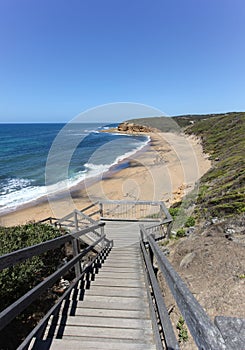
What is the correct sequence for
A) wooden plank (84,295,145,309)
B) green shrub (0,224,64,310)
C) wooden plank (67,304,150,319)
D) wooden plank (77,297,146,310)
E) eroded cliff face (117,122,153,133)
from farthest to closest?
eroded cliff face (117,122,153,133) < green shrub (0,224,64,310) < wooden plank (84,295,145,309) < wooden plank (77,297,146,310) < wooden plank (67,304,150,319)

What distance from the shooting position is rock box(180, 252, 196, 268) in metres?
4.84

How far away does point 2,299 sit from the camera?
443 cm

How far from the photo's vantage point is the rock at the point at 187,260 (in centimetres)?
484

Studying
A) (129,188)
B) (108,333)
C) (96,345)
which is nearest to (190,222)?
(108,333)

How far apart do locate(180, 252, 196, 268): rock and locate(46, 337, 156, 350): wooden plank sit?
119 inches

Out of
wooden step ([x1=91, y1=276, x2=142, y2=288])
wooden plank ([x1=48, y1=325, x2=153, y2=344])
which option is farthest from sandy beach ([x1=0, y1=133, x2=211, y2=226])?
wooden plank ([x1=48, y1=325, x2=153, y2=344])

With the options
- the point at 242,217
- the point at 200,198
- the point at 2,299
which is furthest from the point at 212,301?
the point at 200,198

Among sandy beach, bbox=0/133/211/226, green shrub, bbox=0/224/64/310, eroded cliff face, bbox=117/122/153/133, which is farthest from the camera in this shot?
eroded cliff face, bbox=117/122/153/133

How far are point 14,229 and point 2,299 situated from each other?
2.22m

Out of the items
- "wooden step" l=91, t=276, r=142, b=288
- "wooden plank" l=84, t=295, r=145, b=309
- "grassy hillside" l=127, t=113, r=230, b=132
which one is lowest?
"wooden step" l=91, t=276, r=142, b=288

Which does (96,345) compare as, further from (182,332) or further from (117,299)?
(182,332)

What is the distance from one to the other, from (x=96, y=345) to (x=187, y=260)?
11.2 ft

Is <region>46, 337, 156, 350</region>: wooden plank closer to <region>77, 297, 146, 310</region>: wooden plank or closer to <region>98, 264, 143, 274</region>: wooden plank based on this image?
<region>77, 297, 146, 310</region>: wooden plank

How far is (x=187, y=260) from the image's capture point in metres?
4.95
